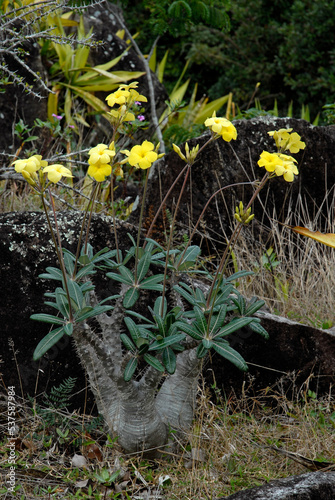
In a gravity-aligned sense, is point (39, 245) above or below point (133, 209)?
above

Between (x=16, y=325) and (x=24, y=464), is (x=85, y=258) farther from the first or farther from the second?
(x=24, y=464)

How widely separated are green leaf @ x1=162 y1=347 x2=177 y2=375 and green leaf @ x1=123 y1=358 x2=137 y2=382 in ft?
0.37

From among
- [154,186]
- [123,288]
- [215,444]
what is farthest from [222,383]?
[154,186]

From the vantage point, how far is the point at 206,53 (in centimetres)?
766

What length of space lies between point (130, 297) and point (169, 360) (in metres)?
0.27

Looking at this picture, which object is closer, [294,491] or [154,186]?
[294,491]

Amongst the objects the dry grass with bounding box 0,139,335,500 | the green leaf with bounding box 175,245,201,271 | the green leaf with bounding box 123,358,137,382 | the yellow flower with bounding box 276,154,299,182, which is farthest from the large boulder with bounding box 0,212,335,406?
the yellow flower with bounding box 276,154,299,182

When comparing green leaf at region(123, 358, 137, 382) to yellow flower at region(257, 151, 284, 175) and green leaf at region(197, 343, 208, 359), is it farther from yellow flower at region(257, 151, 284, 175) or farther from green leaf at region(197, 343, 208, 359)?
yellow flower at region(257, 151, 284, 175)

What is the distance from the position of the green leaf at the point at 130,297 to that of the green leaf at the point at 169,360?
8.8 inches

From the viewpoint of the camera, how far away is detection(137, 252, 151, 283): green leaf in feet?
6.19

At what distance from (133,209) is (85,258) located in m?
1.81

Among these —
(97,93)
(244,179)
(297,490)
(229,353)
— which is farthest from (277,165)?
(97,93)

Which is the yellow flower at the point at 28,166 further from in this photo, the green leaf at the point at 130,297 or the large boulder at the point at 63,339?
the large boulder at the point at 63,339

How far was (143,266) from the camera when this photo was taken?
6.23ft
